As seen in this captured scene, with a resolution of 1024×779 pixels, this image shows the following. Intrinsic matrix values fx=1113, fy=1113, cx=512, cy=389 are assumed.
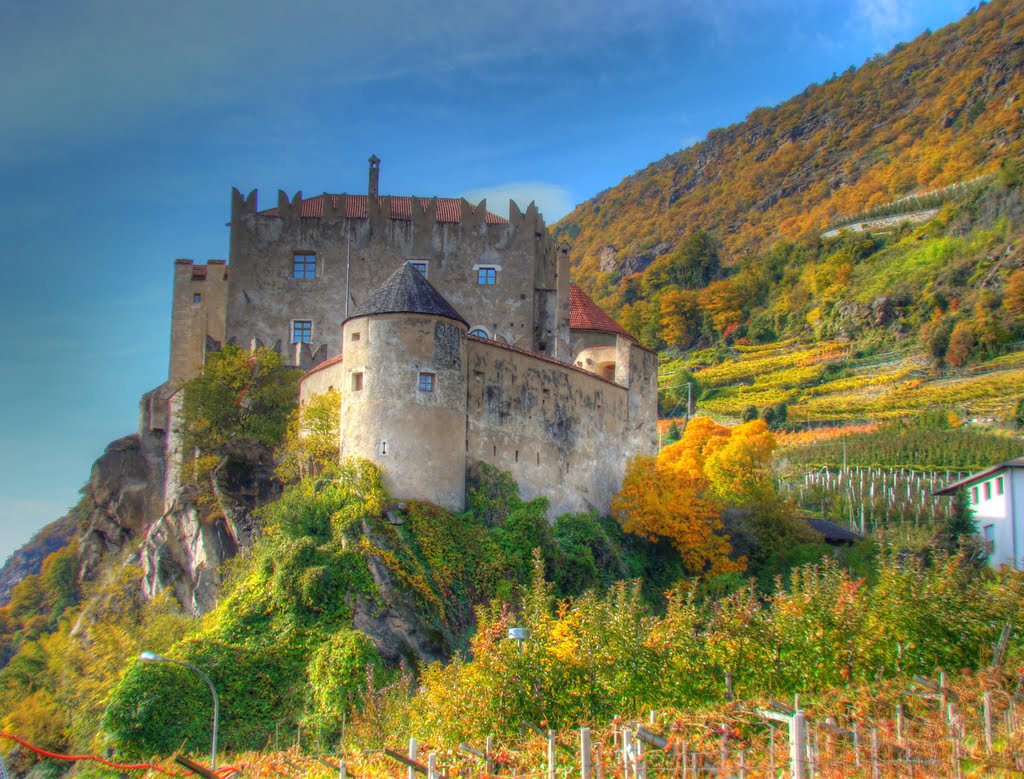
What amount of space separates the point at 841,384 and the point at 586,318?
176 ft

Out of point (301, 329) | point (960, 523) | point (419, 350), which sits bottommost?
point (960, 523)

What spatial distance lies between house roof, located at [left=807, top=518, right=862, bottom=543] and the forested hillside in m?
48.2

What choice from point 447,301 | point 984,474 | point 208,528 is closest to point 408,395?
point 447,301

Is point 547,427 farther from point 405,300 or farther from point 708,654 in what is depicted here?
point 708,654

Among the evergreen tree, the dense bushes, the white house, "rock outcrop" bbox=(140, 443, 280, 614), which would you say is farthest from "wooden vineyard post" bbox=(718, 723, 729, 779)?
the evergreen tree

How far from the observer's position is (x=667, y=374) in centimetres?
11588

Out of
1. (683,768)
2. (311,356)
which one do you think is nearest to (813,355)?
(311,356)

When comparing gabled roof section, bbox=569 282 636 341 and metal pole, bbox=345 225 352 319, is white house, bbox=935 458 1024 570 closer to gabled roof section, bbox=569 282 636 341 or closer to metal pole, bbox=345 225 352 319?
gabled roof section, bbox=569 282 636 341

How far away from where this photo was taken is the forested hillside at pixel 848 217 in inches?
4291

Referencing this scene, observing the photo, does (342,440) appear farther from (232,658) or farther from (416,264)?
(416,264)

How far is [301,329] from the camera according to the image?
1949 inches

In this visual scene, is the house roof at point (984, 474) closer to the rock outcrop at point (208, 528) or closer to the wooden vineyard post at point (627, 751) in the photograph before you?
the rock outcrop at point (208, 528)

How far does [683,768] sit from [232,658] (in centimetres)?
1681

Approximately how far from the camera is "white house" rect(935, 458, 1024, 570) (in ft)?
A: 167
